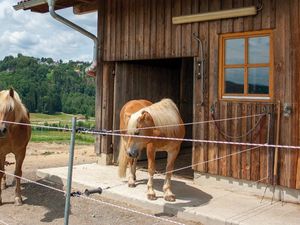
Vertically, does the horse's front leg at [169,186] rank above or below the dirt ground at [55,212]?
above

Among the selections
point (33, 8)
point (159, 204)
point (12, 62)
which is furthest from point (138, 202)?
point (12, 62)

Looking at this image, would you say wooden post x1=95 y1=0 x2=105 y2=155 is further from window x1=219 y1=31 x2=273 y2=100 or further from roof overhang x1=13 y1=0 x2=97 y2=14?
window x1=219 y1=31 x2=273 y2=100

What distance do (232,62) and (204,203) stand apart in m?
2.27

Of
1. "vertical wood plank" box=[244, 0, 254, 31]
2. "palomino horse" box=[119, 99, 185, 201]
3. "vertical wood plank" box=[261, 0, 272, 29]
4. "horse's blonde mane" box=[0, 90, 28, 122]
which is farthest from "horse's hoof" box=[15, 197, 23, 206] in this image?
"vertical wood plank" box=[261, 0, 272, 29]

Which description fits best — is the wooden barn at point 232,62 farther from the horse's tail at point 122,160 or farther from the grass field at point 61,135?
the grass field at point 61,135

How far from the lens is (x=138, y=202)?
18.5 ft

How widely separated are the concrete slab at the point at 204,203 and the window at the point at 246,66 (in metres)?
1.54

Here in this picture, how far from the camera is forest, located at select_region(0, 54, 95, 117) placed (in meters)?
43.1

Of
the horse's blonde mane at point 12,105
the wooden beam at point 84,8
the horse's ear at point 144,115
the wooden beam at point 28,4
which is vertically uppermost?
the wooden beam at point 84,8

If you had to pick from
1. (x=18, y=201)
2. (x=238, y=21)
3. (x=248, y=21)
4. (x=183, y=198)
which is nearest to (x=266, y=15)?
(x=248, y=21)

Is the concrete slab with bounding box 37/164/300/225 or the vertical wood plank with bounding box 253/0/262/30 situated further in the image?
the vertical wood plank with bounding box 253/0/262/30

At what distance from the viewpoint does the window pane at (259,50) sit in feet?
18.6

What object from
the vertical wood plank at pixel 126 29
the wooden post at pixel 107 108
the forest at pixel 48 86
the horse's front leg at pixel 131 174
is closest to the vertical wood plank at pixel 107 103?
the wooden post at pixel 107 108

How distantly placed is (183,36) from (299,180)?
3051 millimetres
